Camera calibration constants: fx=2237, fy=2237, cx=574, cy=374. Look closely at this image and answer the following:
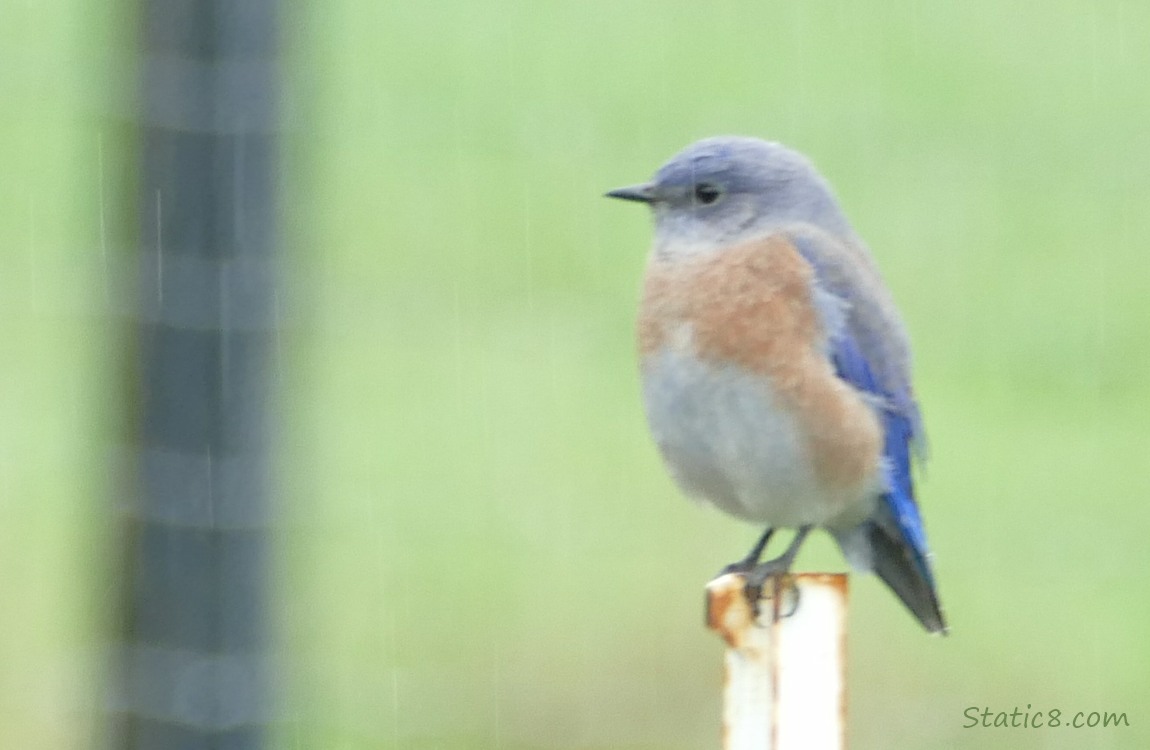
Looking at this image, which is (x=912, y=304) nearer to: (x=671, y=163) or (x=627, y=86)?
(x=627, y=86)

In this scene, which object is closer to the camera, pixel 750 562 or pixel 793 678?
pixel 793 678

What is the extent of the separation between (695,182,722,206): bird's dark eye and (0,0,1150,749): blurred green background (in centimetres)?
63

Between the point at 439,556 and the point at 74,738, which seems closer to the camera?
the point at 74,738

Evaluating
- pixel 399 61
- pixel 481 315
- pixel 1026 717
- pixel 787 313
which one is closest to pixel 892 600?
pixel 1026 717

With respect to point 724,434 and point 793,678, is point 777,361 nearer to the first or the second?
point 724,434

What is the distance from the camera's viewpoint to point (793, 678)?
242 cm

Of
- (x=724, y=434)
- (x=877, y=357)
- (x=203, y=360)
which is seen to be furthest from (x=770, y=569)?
(x=203, y=360)

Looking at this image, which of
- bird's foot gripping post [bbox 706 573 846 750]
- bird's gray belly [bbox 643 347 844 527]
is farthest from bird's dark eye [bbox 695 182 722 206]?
bird's foot gripping post [bbox 706 573 846 750]

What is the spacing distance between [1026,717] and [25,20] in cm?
516

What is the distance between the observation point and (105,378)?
132 inches

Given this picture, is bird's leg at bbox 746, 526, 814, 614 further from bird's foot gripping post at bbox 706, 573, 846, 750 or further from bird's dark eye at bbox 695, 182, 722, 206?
bird's dark eye at bbox 695, 182, 722, 206

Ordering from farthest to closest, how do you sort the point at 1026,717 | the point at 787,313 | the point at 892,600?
the point at 892,600, the point at 1026,717, the point at 787,313

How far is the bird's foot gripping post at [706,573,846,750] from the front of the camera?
2402 mm

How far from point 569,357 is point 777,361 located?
2.94m
